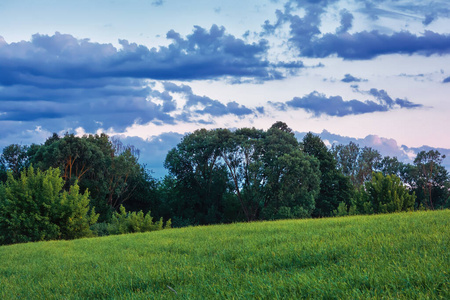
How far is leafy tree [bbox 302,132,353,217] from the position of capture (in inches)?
1751

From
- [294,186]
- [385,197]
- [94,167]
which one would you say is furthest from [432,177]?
[94,167]

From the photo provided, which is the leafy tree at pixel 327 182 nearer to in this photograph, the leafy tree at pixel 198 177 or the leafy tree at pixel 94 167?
the leafy tree at pixel 198 177

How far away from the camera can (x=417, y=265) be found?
4852 millimetres

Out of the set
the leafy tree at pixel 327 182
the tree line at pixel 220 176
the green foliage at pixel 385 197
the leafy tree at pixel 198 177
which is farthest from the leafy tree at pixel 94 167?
the green foliage at pixel 385 197

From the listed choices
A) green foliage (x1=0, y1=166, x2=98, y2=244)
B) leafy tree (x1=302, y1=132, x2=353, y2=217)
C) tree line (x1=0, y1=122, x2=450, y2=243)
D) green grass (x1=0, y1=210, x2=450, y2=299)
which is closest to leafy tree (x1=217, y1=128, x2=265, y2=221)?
tree line (x1=0, y1=122, x2=450, y2=243)

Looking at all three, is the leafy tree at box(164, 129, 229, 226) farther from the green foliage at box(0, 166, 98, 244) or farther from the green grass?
the green grass

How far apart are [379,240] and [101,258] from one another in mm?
6792

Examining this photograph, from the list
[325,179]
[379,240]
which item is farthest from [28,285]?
[325,179]

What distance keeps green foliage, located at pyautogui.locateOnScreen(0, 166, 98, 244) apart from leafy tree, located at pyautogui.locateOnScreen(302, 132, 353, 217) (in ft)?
93.0

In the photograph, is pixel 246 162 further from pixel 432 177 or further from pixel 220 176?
pixel 432 177

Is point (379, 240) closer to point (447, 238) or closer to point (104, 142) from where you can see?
point (447, 238)

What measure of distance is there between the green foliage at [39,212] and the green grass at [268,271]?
13701mm

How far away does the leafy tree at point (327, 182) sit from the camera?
44.5 meters

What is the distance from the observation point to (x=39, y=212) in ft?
74.5
